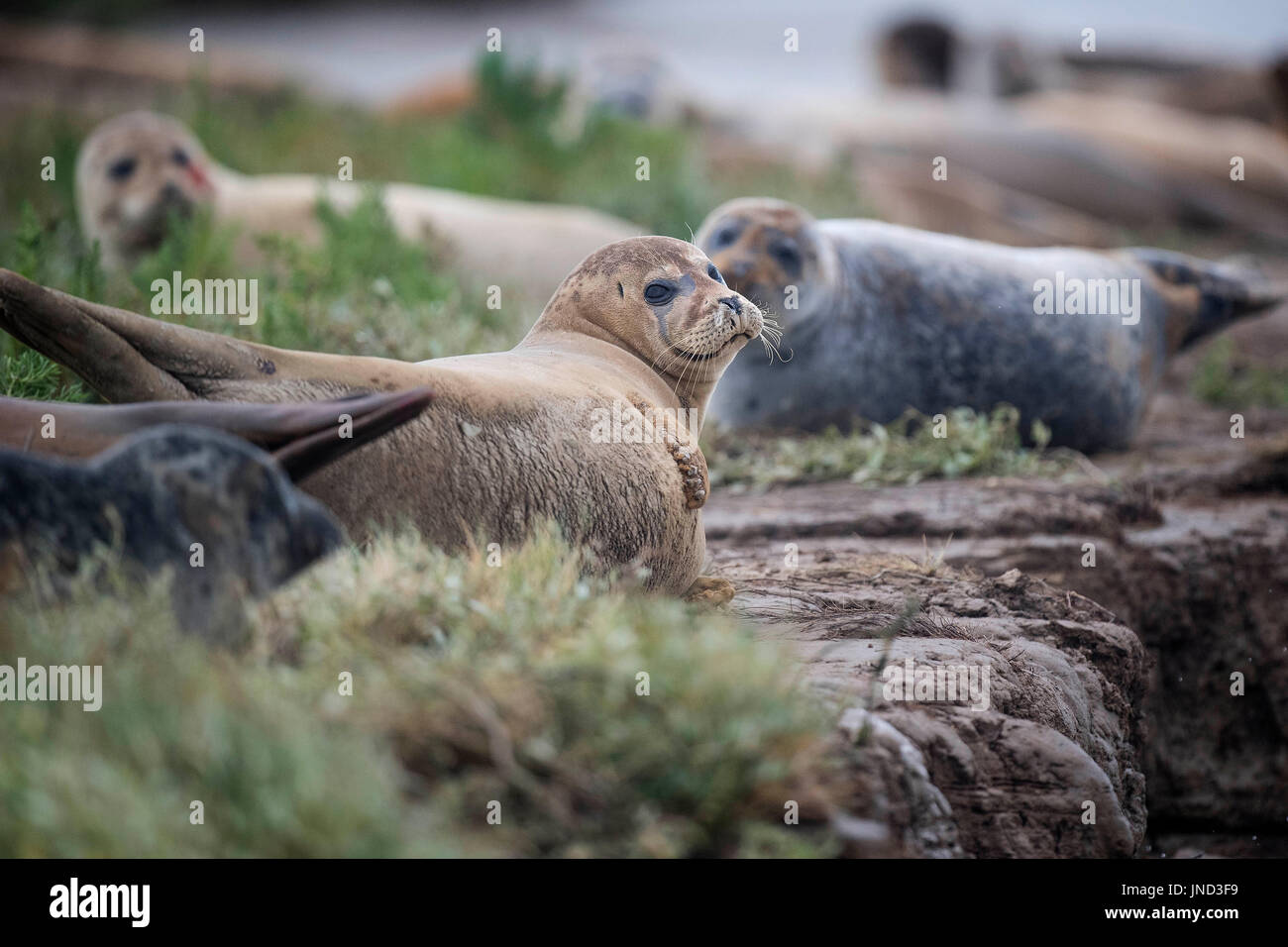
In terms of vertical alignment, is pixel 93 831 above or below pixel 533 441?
below

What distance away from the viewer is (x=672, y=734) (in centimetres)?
Answer: 245

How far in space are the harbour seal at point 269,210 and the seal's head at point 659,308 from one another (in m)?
4.03

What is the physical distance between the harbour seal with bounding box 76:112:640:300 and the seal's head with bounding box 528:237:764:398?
13.2ft

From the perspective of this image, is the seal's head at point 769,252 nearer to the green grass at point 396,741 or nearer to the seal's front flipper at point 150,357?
the seal's front flipper at point 150,357

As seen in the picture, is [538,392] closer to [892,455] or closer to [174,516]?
[174,516]

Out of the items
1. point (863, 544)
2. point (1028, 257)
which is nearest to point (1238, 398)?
point (1028, 257)

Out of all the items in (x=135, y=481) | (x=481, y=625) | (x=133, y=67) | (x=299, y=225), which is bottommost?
(x=481, y=625)

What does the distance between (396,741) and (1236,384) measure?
7861mm

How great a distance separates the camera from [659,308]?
4141 millimetres

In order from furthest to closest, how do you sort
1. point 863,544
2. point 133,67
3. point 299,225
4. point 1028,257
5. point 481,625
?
point 133,67 → point 299,225 → point 1028,257 → point 863,544 → point 481,625

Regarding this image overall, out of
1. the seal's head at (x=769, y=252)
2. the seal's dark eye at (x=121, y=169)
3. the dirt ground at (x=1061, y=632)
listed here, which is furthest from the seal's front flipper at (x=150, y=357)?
the seal's dark eye at (x=121, y=169)

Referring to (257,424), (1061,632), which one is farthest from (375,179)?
(257,424)

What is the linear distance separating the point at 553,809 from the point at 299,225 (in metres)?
6.56

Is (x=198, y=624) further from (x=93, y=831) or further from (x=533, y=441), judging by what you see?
(x=533, y=441)
